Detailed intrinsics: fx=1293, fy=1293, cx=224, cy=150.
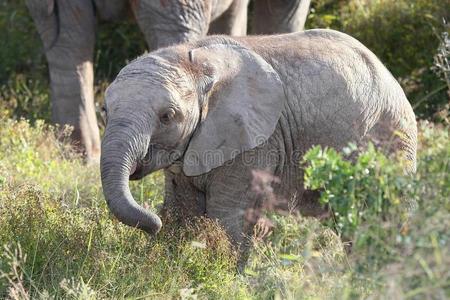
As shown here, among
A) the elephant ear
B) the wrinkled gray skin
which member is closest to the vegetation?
the wrinkled gray skin

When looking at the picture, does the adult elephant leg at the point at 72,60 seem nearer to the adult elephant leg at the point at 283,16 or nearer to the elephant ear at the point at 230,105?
the adult elephant leg at the point at 283,16

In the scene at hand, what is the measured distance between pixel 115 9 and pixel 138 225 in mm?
3909

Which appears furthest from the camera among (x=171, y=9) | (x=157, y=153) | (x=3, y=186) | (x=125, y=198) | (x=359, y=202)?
(x=171, y=9)

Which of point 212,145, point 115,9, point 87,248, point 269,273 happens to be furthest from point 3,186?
point 115,9

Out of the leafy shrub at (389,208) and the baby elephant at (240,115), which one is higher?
the leafy shrub at (389,208)

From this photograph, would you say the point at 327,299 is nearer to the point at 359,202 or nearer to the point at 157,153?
the point at 359,202

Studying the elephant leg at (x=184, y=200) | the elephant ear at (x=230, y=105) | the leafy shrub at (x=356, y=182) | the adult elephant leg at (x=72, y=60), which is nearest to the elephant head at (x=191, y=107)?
the elephant ear at (x=230, y=105)

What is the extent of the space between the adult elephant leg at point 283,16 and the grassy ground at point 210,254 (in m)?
3.52

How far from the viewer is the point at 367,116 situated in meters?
7.39

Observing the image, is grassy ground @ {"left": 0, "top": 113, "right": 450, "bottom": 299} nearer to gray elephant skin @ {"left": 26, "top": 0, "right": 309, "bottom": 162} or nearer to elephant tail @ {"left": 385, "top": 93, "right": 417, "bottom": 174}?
elephant tail @ {"left": 385, "top": 93, "right": 417, "bottom": 174}

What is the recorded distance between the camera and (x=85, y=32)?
33.3ft

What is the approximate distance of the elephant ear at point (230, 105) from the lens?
7.04 metres

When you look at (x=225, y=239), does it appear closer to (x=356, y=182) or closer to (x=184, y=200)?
(x=184, y=200)

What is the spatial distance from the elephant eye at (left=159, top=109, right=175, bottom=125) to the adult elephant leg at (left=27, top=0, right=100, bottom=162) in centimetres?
331
